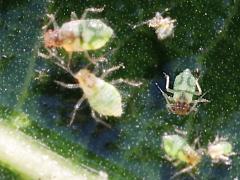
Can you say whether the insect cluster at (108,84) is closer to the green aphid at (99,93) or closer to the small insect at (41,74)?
the green aphid at (99,93)

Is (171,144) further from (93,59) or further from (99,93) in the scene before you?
(93,59)

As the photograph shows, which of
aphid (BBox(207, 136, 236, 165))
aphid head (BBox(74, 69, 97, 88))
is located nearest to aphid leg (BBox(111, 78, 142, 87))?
aphid head (BBox(74, 69, 97, 88))

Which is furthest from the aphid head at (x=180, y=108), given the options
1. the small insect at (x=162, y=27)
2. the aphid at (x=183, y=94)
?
the small insect at (x=162, y=27)

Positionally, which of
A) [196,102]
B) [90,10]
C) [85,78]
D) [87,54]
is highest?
[90,10]

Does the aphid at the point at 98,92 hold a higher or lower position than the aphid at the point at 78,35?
lower

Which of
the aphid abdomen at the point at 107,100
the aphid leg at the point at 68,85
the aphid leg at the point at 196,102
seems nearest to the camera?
the aphid abdomen at the point at 107,100

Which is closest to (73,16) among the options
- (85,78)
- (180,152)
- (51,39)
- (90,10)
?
(90,10)

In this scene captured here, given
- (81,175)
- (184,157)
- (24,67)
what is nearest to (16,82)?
(24,67)
